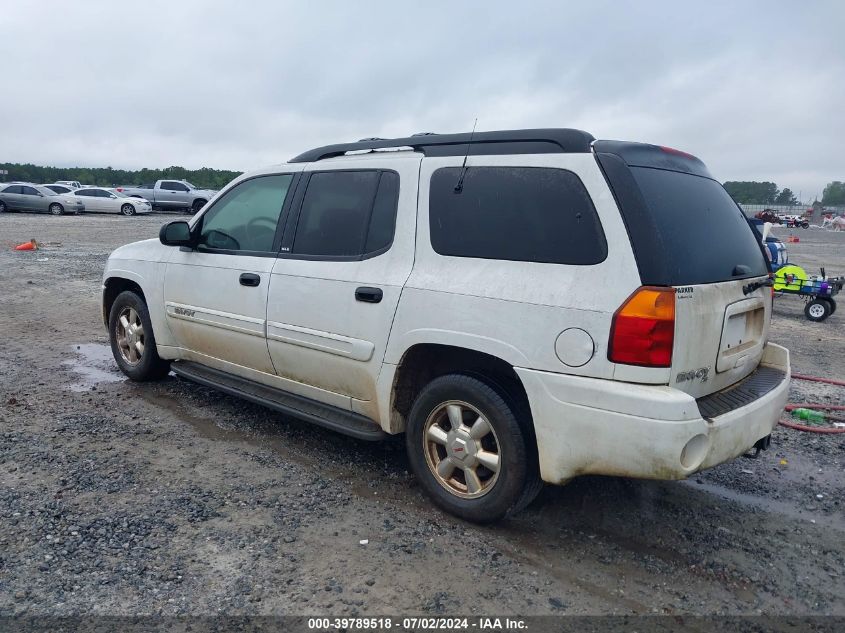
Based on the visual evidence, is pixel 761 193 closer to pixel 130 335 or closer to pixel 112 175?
pixel 112 175

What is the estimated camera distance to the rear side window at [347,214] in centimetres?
391

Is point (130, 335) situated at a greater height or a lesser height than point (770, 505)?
greater

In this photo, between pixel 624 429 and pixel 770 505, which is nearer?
pixel 624 429

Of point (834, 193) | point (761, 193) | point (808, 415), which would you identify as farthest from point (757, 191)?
point (808, 415)

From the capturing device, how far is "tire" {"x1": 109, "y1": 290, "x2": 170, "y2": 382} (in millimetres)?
5555

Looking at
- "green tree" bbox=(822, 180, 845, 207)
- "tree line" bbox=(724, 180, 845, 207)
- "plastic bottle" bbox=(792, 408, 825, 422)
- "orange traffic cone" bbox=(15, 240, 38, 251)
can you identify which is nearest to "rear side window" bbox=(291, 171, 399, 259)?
"plastic bottle" bbox=(792, 408, 825, 422)

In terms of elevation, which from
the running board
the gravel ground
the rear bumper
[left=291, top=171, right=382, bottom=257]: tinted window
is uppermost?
[left=291, top=171, right=382, bottom=257]: tinted window

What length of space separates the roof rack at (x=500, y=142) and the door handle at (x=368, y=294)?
0.84 metres

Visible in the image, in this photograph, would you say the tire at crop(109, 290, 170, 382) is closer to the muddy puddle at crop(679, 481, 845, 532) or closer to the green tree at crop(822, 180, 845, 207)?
the muddy puddle at crop(679, 481, 845, 532)

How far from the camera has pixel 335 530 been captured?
3.42 meters

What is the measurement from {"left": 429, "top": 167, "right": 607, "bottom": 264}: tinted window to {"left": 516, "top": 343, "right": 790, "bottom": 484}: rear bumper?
0.61m

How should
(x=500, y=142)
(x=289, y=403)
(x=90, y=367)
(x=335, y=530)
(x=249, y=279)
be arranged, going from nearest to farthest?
(x=335, y=530) → (x=500, y=142) → (x=289, y=403) → (x=249, y=279) → (x=90, y=367)

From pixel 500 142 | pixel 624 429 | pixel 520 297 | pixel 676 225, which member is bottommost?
pixel 624 429

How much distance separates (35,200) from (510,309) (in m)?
33.1
